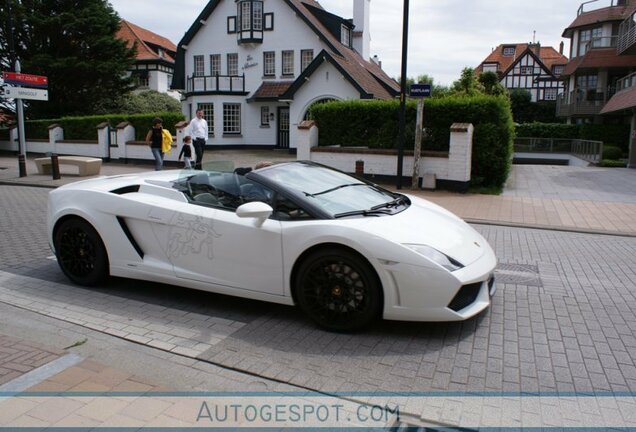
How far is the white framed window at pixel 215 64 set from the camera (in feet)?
116

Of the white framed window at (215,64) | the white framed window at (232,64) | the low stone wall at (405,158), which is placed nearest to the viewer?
the low stone wall at (405,158)

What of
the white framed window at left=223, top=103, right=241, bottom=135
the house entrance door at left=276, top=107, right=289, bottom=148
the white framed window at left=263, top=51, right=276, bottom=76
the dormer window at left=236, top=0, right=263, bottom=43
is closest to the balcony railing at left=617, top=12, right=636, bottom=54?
the house entrance door at left=276, top=107, right=289, bottom=148

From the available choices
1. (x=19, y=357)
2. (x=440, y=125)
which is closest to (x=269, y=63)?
(x=440, y=125)

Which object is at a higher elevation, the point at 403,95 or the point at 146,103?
the point at 146,103

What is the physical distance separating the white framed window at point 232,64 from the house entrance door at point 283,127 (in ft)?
13.6

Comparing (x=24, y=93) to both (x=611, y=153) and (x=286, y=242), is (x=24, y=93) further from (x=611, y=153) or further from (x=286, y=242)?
(x=611, y=153)

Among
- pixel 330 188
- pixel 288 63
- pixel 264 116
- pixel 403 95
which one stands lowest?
pixel 330 188

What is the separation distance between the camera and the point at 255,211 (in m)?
4.39

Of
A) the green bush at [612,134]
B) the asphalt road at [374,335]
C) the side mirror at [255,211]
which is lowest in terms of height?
the asphalt road at [374,335]

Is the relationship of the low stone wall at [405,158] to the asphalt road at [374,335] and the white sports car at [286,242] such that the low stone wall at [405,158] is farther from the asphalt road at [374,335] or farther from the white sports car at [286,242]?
the white sports car at [286,242]

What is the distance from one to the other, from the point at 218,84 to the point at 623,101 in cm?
2354

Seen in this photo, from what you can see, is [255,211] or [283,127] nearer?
[255,211]

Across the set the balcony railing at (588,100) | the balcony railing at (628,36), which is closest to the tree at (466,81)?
the balcony railing at (628,36)

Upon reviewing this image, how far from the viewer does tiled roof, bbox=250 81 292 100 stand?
107 feet
